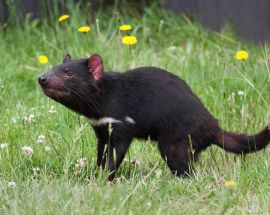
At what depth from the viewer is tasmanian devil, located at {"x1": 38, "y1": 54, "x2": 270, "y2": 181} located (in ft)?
14.9

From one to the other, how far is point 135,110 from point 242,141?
707mm

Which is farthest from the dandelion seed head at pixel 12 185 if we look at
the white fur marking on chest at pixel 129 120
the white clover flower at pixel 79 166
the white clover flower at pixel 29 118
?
the white clover flower at pixel 29 118

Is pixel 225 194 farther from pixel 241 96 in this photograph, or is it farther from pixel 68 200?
pixel 241 96

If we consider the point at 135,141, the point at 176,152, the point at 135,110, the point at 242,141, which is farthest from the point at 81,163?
the point at 242,141

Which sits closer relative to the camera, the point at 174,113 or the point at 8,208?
the point at 8,208

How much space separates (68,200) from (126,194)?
38cm

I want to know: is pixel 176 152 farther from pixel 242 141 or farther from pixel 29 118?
pixel 29 118

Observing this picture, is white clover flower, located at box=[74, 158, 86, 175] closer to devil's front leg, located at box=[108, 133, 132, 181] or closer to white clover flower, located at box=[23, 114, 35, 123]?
devil's front leg, located at box=[108, 133, 132, 181]

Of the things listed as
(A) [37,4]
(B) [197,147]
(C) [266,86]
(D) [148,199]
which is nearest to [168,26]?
(A) [37,4]

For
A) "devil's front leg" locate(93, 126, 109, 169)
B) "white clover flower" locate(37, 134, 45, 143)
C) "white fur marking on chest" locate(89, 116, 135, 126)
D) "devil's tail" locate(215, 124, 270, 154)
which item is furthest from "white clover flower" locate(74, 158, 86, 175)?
"devil's tail" locate(215, 124, 270, 154)

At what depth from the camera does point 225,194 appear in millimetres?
3838

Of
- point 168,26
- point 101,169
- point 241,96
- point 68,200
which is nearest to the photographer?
point 68,200

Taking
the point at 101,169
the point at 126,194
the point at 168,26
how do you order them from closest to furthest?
the point at 126,194
the point at 101,169
the point at 168,26

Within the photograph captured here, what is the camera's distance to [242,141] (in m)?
4.84
